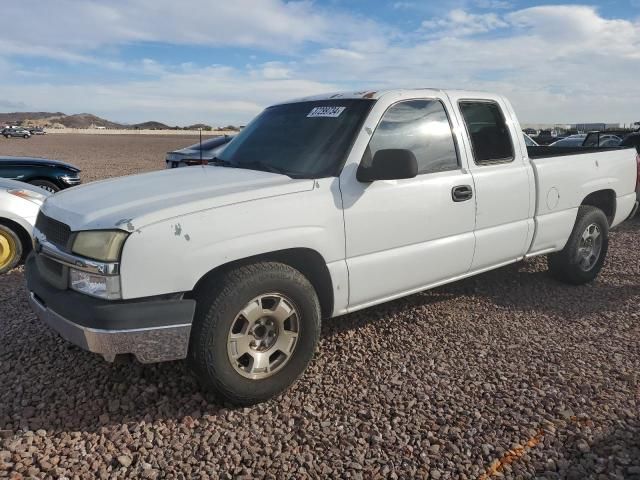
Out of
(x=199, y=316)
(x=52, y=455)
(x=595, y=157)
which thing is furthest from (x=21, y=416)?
(x=595, y=157)

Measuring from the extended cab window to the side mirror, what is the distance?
0.25 meters

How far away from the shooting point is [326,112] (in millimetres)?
3959

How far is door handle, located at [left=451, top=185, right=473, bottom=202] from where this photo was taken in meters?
4.01

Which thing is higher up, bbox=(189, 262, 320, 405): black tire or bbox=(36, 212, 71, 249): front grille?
bbox=(36, 212, 71, 249): front grille

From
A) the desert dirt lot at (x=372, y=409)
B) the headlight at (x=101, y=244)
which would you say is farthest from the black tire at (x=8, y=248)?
the headlight at (x=101, y=244)

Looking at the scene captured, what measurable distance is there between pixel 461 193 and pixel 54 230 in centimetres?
281

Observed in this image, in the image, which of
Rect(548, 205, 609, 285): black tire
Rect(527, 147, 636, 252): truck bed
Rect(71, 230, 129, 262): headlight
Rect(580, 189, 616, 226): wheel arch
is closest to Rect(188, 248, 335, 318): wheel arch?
Rect(71, 230, 129, 262): headlight

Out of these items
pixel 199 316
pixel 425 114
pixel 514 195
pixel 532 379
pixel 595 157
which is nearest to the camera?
pixel 199 316

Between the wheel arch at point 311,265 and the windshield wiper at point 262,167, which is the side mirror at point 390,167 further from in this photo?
the wheel arch at point 311,265

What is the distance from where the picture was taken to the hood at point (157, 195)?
285 cm

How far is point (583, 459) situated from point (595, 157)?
11.5 feet

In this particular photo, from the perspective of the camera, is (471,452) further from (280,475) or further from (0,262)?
(0,262)

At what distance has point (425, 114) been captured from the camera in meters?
4.05

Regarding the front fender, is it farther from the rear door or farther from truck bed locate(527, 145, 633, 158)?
truck bed locate(527, 145, 633, 158)
